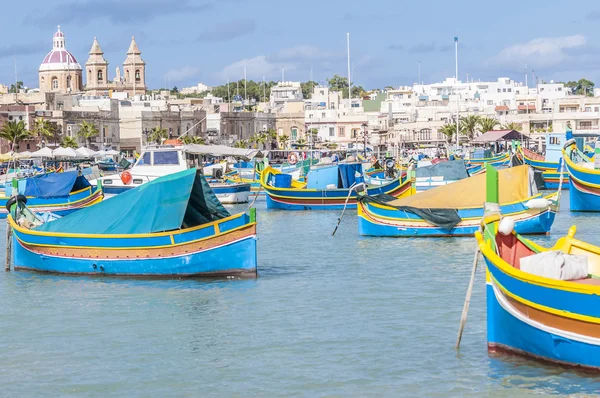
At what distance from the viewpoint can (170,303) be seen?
2295cm

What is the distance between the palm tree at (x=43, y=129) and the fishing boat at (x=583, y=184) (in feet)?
217

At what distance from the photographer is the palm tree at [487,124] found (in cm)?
11579

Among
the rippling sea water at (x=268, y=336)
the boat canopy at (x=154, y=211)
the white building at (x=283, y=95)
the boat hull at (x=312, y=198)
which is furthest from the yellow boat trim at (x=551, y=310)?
the white building at (x=283, y=95)

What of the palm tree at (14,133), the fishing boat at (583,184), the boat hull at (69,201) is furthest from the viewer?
the palm tree at (14,133)

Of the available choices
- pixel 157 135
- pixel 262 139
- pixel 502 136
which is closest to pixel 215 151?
pixel 502 136

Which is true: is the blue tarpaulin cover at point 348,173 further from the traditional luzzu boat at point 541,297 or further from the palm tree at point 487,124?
the palm tree at point 487,124

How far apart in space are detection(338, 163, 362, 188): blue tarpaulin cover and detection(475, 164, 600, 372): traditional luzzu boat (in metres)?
30.1

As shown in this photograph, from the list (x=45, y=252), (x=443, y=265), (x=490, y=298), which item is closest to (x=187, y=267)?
(x=45, y=252)

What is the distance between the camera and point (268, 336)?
1966cm

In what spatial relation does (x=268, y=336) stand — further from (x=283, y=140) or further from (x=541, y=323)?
(x=283, y=140)

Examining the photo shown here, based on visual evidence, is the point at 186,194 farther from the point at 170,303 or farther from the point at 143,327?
the point at 143,327

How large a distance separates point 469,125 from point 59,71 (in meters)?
67.6

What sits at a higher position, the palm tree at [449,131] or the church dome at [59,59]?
the church dome at [59,59]

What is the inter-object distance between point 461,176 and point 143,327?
2979 centimetres
